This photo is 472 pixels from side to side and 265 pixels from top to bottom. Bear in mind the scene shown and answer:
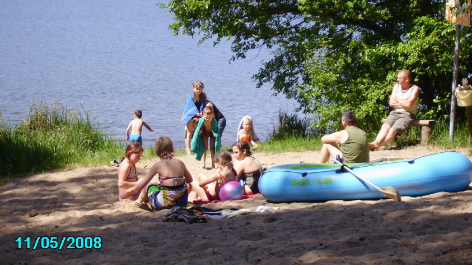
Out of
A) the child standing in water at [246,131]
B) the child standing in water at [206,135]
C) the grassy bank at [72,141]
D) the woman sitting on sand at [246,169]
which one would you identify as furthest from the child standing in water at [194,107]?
the woman sitting on sand at [246,169]

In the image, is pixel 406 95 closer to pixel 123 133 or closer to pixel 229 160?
pixel 229 160

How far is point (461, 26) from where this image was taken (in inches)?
385

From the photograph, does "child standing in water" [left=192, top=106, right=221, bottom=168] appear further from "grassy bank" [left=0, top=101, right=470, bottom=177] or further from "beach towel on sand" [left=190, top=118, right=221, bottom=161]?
"grassy bank" [left=0, top=101, right=470, bottom=177]

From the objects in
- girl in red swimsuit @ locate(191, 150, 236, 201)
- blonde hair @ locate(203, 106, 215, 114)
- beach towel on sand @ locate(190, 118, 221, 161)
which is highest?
blonde hair @ locate(203, 106, 215, 114)

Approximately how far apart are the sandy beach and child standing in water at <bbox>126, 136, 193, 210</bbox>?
18 centimetres

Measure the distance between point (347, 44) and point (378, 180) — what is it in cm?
567

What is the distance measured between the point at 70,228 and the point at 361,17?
25.0ft

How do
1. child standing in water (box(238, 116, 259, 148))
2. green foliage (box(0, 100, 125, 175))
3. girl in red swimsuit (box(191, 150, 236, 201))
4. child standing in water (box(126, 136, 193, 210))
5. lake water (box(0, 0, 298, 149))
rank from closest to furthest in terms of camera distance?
child standing in water (box(126, 136, 193, 210)) < girl in red swimsuit (box(191, 150, 236, 201)) < green foliage (box(0, 100, 125, 175)) < child standing in water (box(238, 116, 259, 148)) < lake water (box(0, 0, 298, 149))

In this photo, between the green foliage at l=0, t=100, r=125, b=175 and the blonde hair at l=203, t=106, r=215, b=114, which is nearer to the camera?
the blonde hair at l=203, t=106, r=215, b=114

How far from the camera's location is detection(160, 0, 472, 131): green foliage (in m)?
10.4

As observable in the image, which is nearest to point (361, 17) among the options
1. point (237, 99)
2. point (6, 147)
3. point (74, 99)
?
point (6, 147)
